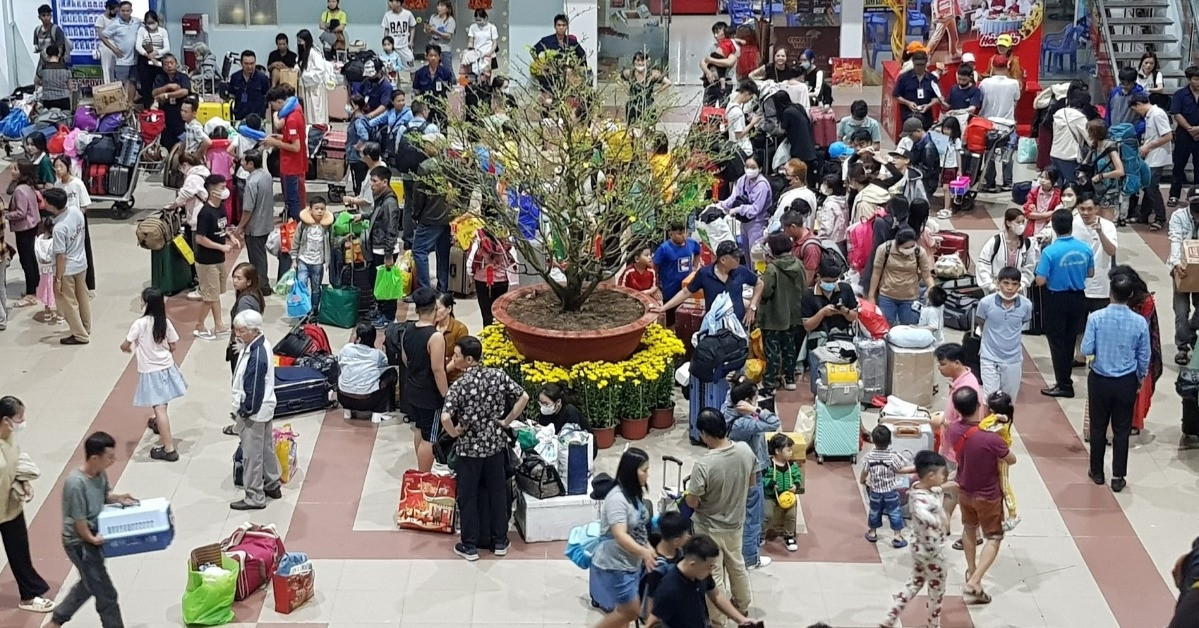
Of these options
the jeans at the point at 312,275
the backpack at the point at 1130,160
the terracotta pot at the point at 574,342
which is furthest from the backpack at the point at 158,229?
the backpack at the point at 1130,160

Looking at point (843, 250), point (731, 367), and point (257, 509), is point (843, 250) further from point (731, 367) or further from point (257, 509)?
point (257, 509)

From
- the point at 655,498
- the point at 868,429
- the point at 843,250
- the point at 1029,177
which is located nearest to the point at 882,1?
the point at 1029,177

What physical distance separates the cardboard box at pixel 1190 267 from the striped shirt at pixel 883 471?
4.04 meters

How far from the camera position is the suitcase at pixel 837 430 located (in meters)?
12.1

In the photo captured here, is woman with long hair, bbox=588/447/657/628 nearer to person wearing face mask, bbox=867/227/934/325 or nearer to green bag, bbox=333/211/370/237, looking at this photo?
person wearing face mask, bbox=867/227/934/325

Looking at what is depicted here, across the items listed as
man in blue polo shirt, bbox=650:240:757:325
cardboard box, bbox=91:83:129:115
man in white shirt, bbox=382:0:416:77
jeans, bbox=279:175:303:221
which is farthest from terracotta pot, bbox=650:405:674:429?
man in white shirt, bbox=382:0:416:77

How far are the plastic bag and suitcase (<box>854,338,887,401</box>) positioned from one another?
16.9 ft

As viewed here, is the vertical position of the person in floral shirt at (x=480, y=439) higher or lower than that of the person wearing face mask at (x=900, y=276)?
lower

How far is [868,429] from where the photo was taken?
12.6m

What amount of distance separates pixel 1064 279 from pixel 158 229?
8339mm

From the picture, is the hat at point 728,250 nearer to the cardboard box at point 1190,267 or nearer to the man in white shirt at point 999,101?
the cardboard box at point 1190,267

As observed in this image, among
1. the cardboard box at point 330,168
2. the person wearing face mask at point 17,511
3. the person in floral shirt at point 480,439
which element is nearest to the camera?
the person wearing face mask at point 17,511

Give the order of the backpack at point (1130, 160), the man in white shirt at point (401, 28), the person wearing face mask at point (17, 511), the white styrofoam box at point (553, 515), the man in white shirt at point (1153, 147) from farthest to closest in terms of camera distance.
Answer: the man in white shirt at point (401, 28) → the man in white shirt at point (1153, 147) → the backpack at point (1130, 160) → the white styrofoam box at point (553, 515) → the person wearing face mask at point (17, 511)

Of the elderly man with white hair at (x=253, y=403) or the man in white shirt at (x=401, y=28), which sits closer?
the elderly man with white hair at (x=253, y=403)
